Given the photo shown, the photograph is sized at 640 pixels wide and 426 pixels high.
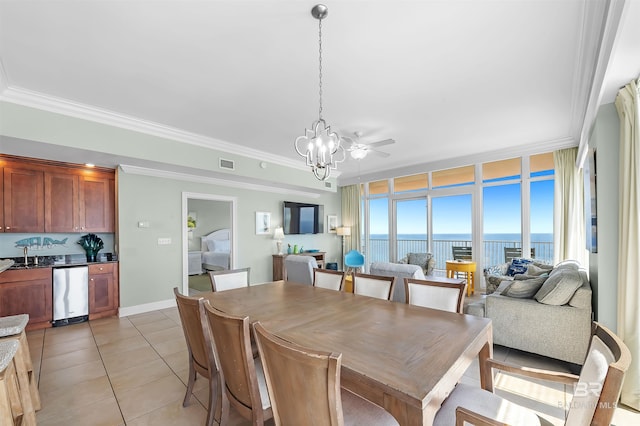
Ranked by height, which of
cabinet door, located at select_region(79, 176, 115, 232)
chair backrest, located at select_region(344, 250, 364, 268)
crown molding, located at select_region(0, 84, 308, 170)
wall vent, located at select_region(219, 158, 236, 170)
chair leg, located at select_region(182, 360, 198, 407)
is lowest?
chair leg, located at select_region(182, 360, 198, 407)

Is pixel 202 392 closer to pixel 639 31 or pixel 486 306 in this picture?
pixel 486 306

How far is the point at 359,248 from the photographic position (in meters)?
7.75

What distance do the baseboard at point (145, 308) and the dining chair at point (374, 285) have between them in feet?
12.4

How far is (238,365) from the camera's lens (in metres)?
1.40

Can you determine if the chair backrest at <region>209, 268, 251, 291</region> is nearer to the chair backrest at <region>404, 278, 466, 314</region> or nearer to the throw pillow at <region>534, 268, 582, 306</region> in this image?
the chair backrest at <region>404, 278, 466, 314</region>

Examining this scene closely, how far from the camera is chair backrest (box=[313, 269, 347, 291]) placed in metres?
2.85

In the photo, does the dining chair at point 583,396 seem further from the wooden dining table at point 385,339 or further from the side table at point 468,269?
the side table at point 468,269

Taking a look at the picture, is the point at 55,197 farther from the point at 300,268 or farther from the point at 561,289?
the point at 561,289

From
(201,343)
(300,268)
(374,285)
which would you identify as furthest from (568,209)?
(201,343)

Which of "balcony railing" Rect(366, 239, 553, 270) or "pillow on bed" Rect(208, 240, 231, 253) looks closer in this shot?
"balcony railing" Rect(366, 239, 553, 270)

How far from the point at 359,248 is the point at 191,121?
5371 mm

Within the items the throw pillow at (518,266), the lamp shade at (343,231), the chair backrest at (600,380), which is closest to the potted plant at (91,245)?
the lamp shade at (343,231)

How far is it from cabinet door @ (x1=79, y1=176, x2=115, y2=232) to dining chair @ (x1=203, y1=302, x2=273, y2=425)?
415cm

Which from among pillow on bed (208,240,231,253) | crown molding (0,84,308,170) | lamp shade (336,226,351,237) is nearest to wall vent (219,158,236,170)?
crown molding (0,84,308,170)
